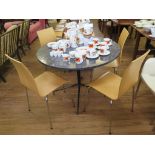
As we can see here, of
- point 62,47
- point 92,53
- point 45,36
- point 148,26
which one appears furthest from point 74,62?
point 148,26

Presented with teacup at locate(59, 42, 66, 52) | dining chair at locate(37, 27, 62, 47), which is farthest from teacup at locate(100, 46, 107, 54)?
dining chair at locate(37, 27, 62, 47)

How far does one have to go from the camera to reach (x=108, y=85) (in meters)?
1.93

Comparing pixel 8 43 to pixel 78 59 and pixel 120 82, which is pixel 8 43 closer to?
→ pixel 78 59

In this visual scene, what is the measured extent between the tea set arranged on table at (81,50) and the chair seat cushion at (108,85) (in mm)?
249

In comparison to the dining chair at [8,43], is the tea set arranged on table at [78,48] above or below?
above

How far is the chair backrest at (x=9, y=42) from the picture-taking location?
291cm

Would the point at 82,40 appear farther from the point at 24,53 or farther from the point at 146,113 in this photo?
the point at 24,53

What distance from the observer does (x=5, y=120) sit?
2.15 meters

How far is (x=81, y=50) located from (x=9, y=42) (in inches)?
63.1

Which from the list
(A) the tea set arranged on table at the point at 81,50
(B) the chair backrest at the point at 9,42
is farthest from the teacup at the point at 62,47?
(B) the chair backrest at the point at 9,42

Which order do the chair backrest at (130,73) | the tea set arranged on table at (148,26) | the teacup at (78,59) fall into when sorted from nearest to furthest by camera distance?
the chair backrest at (130,73) → the teacup at (78,59) → the tea set arranged on table at (148,26)

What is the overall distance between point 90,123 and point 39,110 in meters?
0.63

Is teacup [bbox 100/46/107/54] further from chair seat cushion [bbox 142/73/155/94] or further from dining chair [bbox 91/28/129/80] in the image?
chair seat cushion [bbox 142/73/155/94]

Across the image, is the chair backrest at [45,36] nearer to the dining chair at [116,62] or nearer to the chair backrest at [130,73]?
the dining chair at [116,62]
